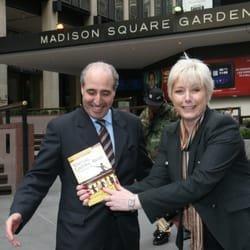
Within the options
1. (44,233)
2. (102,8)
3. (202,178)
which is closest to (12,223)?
(202,178)

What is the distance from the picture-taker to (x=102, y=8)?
38125 millimetres

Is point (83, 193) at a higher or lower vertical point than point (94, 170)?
lower

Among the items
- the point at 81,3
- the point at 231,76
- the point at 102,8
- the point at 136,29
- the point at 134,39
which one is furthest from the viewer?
the point at 102,8

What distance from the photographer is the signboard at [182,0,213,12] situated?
26.3 m

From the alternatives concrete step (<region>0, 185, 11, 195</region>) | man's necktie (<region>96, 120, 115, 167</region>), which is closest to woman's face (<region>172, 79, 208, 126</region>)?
man's necktie (<region>96, 120, 115, 167</region>)

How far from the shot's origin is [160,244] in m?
6.44

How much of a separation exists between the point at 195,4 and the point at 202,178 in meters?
24.9

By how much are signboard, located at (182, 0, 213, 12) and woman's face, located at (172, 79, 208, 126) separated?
24425 mm

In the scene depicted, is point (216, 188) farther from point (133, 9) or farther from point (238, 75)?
point (133, 9)

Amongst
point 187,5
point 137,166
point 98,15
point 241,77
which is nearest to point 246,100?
point 241,77

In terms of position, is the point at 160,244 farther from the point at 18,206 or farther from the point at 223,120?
the point at 223,120

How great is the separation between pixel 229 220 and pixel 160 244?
4112mm

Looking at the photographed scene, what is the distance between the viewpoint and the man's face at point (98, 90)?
2896 millimetres

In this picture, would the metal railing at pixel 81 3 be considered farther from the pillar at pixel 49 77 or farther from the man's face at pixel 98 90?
the man's face at pixel 98 90
